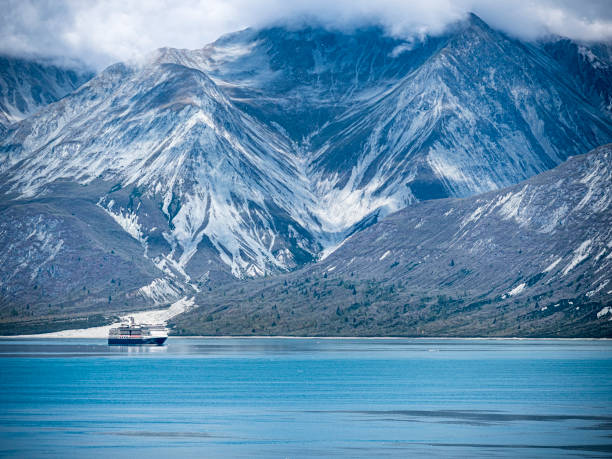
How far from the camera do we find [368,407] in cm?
13250

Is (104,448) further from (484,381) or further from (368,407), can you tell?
(484,381)

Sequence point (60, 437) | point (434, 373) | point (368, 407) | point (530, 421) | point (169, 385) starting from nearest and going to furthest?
1. point (60, 437)
2. point (530, 421)
3. point (368, 407)
4. point (169, 385)
5. point (434, 373)

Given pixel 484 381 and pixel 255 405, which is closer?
pixel 255 405

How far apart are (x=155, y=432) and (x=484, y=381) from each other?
7431cm

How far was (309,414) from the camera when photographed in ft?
408

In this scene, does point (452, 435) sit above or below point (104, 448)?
below

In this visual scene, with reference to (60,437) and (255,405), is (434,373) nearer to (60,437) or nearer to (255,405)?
(255,405)

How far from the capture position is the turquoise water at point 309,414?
96938 mm

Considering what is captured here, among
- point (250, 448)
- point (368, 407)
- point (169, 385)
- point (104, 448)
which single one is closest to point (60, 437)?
point (104, 448)

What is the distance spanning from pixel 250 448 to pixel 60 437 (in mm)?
19331

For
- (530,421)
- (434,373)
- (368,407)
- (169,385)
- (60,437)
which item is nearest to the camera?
(60,437)

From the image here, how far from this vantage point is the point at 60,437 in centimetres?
10444

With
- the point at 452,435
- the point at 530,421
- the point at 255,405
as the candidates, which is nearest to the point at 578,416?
the point at 530,421

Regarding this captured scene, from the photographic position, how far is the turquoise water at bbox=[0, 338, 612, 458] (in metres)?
96.9
